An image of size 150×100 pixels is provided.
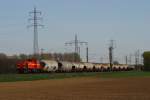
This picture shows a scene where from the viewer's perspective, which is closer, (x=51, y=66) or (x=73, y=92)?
(x=73, y=92)

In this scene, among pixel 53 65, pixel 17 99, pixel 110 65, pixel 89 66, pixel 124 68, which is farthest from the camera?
pixel 124 68

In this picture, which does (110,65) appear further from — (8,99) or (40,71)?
(8,99)

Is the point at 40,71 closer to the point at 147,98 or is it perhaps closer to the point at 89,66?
the point at 89,66

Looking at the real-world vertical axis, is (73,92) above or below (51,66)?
below

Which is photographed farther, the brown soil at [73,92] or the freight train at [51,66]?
the freight train at [51,66]

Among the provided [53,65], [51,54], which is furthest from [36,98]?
[51,54]

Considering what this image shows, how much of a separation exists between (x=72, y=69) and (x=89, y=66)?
10629mm

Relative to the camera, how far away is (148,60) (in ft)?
415

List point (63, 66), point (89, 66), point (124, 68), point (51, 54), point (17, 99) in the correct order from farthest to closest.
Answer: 1. point (51, 54)
2. point (124, 68)
3. point (89, 66)
4. point (63, 66)
5. point (17, 99)

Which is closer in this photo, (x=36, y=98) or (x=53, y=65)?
(x=36, y=98)

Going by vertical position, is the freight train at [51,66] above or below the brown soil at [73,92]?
above

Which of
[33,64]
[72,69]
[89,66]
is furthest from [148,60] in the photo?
[33,64]

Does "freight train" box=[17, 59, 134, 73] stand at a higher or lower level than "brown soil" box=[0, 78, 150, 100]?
higher

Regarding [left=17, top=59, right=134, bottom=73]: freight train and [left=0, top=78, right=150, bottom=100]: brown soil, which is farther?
[left=17, top=59, right=134, bottom=73]: freight train
